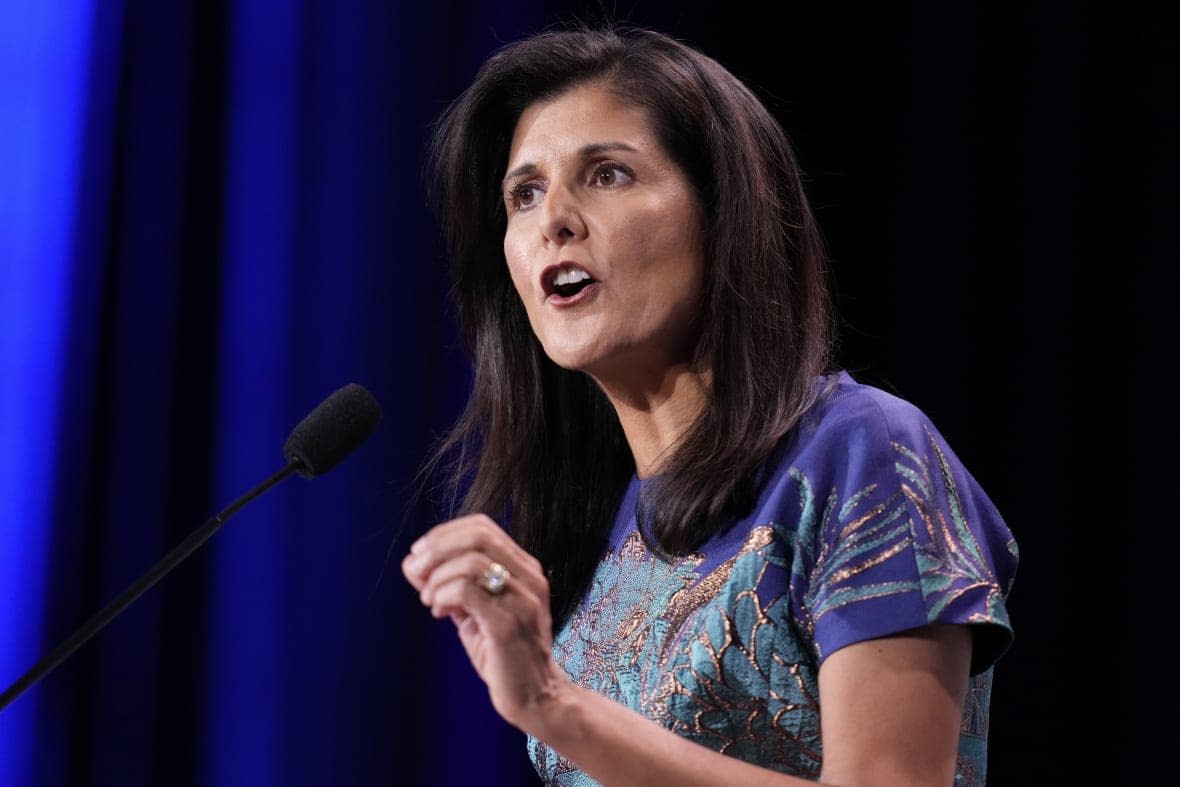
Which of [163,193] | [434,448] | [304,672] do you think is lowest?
[304,672]

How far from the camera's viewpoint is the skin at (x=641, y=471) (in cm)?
103

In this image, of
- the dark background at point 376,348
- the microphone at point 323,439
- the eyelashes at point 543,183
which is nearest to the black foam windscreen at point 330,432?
the microphone at point 323,439

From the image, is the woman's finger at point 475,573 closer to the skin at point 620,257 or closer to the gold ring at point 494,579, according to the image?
the gold ring at point 494,579

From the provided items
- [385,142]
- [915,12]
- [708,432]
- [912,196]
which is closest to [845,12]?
[915,12]

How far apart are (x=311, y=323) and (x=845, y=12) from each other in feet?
3.58

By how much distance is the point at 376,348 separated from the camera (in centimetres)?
214

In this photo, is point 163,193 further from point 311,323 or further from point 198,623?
point 198,623

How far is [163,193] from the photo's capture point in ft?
6.63

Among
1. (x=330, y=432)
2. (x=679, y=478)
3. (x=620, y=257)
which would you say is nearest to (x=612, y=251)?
(x=620, y=257)

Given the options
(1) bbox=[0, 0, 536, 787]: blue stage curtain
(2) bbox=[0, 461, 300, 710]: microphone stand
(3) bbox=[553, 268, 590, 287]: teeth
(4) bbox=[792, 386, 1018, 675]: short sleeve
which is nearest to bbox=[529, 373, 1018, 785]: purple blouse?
(4) bbox=[792, 386, 1018, 675]: short sleeve

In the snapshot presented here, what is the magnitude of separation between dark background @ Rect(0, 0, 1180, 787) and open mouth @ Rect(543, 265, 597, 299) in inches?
25.7

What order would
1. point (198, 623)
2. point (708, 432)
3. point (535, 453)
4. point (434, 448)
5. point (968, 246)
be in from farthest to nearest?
point (968, 246), point (434, 448), point (198, 623), point (535, 453), point (708, 432)

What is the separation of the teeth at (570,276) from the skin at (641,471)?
0.6 inches

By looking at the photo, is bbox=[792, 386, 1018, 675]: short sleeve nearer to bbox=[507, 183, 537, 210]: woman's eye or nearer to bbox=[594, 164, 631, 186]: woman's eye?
bbox=[594, 164, 631, 186]: woman's eye
